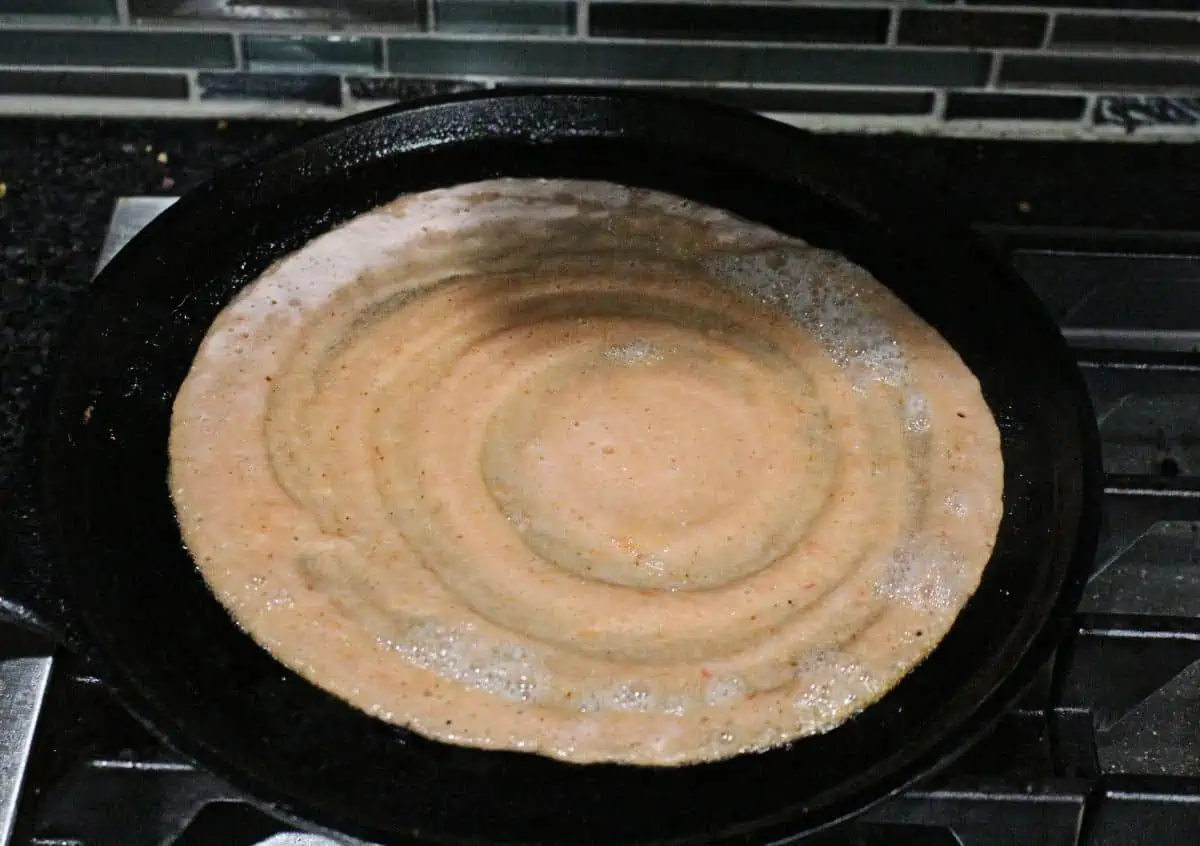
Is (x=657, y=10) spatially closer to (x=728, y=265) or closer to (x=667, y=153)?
(x=667, y=153)

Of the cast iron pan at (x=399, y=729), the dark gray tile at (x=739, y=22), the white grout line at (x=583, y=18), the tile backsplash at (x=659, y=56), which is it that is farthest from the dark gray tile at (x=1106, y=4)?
the white grout line at (x=583, y=18)

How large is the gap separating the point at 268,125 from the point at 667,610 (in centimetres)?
77

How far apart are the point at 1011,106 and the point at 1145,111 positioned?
0.14 meters

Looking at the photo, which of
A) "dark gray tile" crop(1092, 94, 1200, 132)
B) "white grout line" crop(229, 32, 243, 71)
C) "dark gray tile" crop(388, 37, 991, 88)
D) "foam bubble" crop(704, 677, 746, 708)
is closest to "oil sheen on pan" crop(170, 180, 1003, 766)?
"foam bubble" crop(704, 677, 746, 708)

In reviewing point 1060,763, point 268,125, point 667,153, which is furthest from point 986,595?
point 268,125

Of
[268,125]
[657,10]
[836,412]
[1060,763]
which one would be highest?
[657,10]

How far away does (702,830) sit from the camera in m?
0.79

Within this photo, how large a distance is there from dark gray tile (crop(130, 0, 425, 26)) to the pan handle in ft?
1.74

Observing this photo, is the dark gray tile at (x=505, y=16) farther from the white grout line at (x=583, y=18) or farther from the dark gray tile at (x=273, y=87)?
the dark gray tile at (x=273, y=87)

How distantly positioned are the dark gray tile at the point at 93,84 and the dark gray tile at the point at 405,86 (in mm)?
186

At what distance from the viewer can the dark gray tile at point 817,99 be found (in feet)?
4.52

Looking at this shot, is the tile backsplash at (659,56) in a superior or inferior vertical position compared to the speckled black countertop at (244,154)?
superior

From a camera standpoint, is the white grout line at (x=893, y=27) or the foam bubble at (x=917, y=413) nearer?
the foam bubble at (x=917, y=413)

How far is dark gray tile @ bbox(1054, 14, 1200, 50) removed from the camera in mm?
1319
